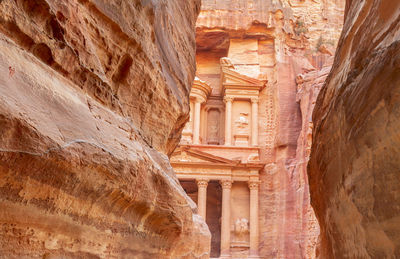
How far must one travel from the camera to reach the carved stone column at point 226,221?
22562 millimetres

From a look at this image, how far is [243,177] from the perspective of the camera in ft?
78.8

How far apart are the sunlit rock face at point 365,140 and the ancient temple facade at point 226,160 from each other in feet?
63.6

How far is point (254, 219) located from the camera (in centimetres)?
2309

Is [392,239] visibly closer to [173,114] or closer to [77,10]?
[77,10]

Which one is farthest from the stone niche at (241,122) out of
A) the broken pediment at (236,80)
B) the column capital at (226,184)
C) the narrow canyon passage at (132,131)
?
the narrow canyon passage at (132,131)

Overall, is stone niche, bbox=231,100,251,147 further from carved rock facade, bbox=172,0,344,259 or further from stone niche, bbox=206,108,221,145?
stone niche, bbox=206,108,221,145

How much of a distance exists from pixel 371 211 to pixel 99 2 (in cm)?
282

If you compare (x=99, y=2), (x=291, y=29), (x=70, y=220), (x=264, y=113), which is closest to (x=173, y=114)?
(x=99, y=2)

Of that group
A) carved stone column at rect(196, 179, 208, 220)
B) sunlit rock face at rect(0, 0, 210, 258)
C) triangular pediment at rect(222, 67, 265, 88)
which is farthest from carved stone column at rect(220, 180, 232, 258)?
sunlit rock face at rect(0, 0, 210, 258)

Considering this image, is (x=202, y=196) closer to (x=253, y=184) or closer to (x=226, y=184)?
(x=226, y=184)

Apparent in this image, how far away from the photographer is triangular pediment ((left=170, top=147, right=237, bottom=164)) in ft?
77.7

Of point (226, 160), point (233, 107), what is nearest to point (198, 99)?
point (233, 107)

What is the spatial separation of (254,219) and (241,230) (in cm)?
91

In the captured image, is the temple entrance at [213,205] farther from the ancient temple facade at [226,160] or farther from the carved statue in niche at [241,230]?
the carved statue in niche at [241,230]
